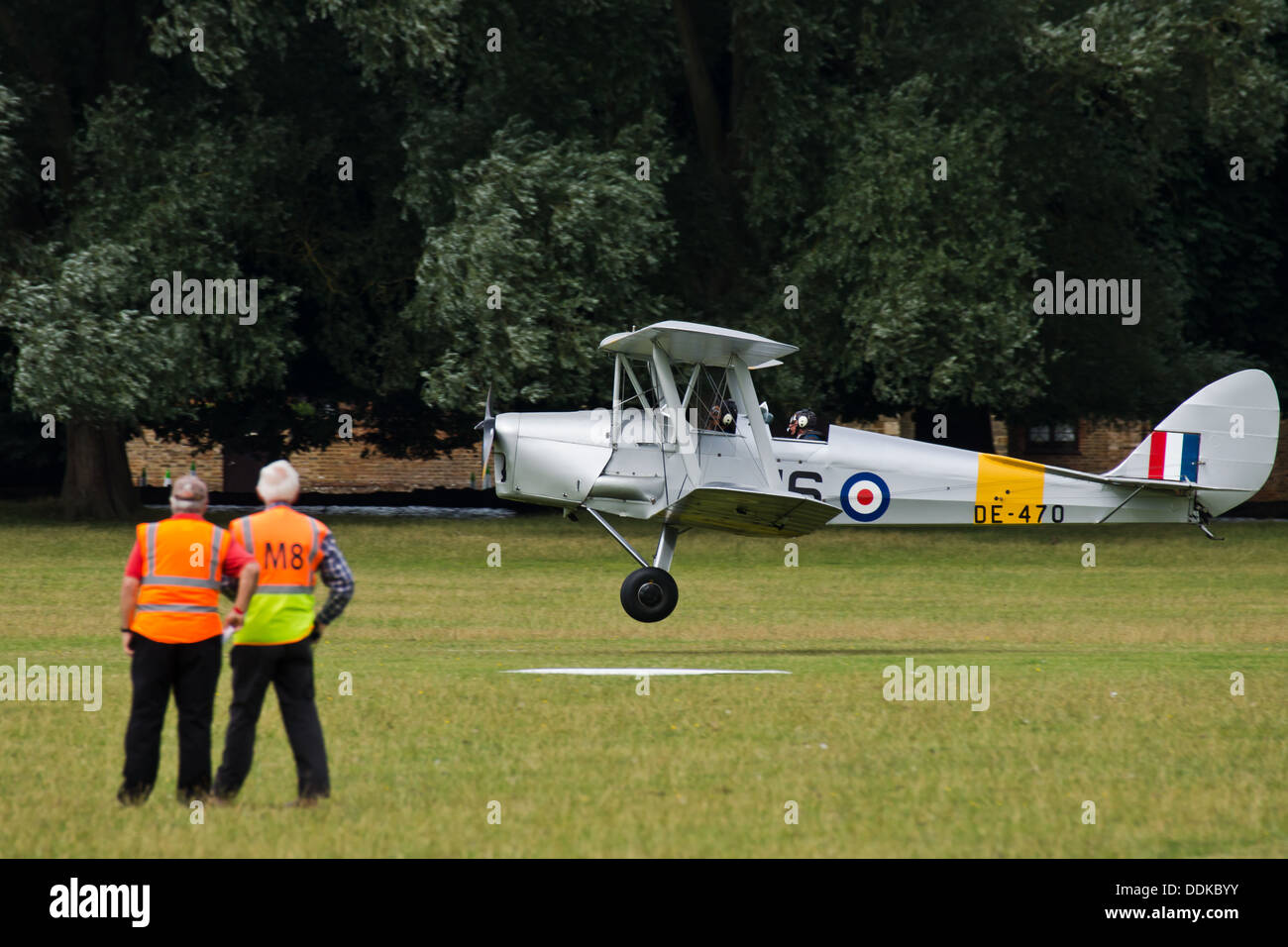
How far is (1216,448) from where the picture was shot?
21375 mm

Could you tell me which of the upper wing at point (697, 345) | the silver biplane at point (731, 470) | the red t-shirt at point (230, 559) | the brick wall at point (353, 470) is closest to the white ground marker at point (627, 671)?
the silver biplane at point (731, 470)

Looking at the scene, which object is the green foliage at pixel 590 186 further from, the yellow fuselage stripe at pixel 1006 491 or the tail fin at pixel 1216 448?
the yellow fuselage stripe at pixel 1006 491

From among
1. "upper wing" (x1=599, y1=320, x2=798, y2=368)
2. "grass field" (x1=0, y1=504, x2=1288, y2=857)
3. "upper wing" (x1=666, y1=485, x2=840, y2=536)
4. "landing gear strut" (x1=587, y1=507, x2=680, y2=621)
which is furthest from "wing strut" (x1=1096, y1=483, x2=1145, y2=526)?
"landing gear strut" (x1=587, y1=507, x2=680, y2=621)

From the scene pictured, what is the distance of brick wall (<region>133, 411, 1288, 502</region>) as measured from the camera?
178 feet

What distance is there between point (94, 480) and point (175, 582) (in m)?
30.1

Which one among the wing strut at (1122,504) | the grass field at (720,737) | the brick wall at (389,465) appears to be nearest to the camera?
the grass field at (720,737)

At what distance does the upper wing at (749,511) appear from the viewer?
1886 cm

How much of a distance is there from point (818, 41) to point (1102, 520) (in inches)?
646

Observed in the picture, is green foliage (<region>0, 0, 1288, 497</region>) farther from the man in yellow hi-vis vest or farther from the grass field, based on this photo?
the man in yellow hi-vis vest

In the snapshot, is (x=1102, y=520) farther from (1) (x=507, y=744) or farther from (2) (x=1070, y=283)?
(2) (x=1070, y=283)

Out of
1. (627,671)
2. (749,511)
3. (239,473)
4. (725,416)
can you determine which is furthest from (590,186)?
(239,473)

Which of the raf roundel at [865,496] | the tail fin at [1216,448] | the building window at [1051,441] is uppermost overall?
the building window at [1051,441]

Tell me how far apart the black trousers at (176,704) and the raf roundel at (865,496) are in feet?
39.9
